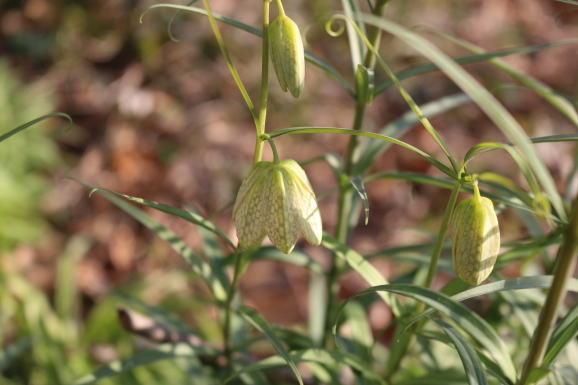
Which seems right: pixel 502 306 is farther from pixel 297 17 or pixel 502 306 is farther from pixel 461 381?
pixel 297 17

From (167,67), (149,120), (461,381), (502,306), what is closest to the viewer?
(461,381)

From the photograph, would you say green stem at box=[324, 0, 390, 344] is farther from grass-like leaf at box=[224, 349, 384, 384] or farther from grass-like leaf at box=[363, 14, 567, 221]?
grass-like leaf at box=[363, 14, 567, 221]

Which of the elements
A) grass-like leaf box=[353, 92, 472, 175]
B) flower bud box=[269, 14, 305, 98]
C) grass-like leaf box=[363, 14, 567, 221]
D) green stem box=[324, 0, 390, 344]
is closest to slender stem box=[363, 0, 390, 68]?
green stem box=[324, 0, 390, 344]

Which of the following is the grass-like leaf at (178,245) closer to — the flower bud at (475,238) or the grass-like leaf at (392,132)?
the grass-like leaf at (392,132)

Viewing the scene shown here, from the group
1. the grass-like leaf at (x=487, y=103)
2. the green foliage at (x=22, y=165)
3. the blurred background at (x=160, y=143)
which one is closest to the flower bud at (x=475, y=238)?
the grass-like leaf at (x=487, y=103)

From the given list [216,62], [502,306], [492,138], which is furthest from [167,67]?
[502,306]

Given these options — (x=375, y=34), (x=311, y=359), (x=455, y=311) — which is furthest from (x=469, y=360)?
(x=375, y=34)
